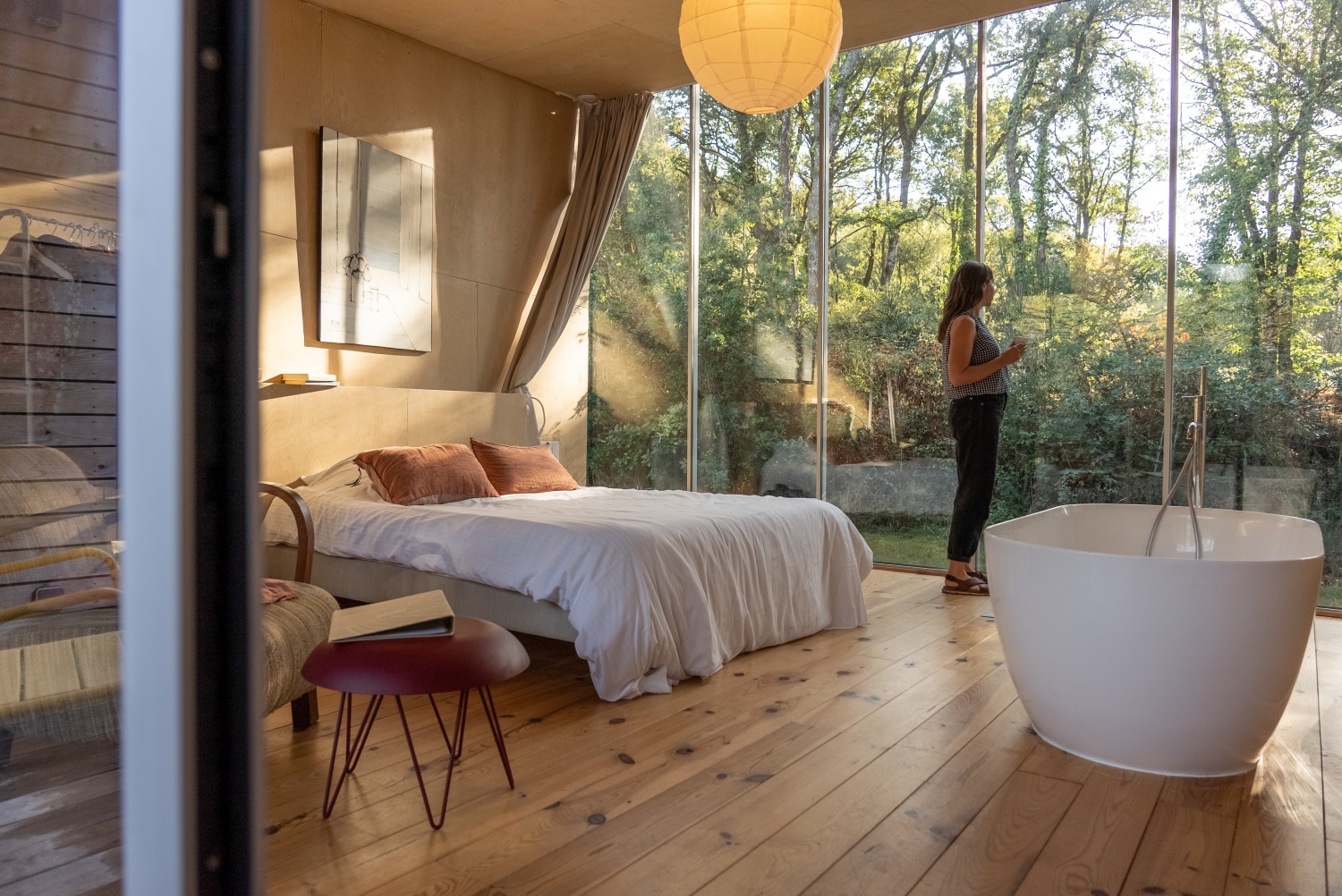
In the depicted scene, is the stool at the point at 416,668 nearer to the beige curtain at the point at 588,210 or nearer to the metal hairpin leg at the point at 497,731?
the metal hairpin leg at the point at 497,731

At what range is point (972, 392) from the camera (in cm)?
469

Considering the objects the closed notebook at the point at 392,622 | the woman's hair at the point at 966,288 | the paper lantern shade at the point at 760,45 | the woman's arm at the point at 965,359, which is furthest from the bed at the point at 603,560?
the paper lantern shade at the point at 760,45

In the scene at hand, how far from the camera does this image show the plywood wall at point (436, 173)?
457 cm

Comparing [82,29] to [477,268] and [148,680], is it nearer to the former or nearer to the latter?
[148,680]

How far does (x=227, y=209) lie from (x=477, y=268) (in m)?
5.28

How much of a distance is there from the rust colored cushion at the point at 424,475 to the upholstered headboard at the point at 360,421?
1.22 ft

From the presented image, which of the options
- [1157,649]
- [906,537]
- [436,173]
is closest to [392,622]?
[1157,649]

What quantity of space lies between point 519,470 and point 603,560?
1723 mm

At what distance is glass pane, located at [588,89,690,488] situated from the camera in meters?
6.15

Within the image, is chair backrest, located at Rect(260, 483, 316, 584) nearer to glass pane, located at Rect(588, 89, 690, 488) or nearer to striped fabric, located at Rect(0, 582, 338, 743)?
striped fabric, located at Rect(0, 582, 338, 743)

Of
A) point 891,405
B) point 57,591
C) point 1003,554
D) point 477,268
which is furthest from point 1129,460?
point 57,591

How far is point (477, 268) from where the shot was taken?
562 cm

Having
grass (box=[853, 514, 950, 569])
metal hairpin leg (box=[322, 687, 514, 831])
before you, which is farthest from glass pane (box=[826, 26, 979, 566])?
metal hairpin leg (box=[322, 687, 514, 831])

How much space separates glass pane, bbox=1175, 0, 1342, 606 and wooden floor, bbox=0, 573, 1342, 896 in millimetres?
1606
